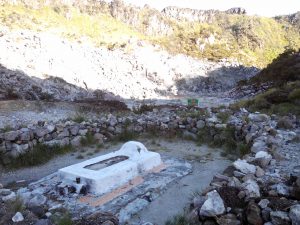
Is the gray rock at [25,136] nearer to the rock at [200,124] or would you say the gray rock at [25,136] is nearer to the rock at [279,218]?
the rock at [200,124]

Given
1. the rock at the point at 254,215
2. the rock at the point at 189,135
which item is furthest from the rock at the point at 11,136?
the rock at the point at 254,215

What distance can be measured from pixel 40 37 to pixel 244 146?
2609 cm

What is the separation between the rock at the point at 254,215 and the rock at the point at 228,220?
13cm

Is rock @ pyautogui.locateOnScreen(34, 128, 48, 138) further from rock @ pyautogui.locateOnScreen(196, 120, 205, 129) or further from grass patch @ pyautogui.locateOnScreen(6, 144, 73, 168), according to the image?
rock @ pyautogui.locateOnScreen(196, 120, 205, 129)

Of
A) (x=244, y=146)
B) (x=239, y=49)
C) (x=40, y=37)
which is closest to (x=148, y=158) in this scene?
(x=244, y=146)

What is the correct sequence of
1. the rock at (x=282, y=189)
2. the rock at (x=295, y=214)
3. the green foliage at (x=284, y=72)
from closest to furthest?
the rock at (x=295, y=214)
the rock at (x=282, y=189)
the green foliage at (x=284, y=72)

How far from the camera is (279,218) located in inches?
136

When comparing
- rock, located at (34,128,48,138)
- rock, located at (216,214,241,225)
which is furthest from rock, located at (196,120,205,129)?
rock, located at (216,214,241,225)

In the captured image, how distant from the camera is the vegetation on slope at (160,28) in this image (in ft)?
123

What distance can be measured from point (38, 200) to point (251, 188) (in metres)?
3.19

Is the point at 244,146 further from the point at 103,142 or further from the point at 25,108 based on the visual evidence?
the point at 25,108

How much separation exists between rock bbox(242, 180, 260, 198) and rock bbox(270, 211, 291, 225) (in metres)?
0.52

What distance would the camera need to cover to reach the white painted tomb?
18.4 ft

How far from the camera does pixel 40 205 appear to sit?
491cm
